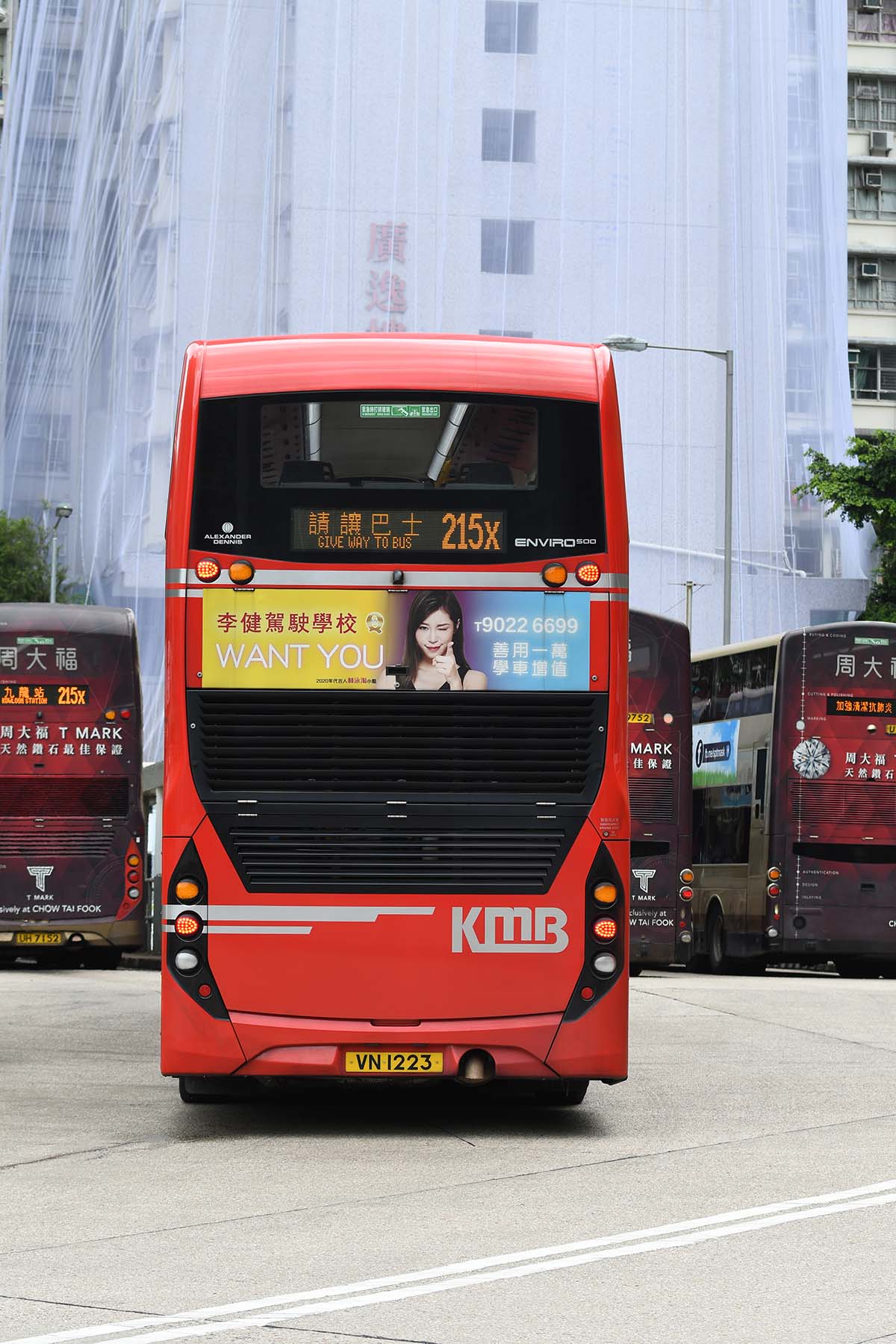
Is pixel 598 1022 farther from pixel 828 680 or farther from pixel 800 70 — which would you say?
pixel 800 70

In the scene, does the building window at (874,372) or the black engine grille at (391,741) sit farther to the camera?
the building window at (874,372)

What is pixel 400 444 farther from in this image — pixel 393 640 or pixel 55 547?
pixel 55 547

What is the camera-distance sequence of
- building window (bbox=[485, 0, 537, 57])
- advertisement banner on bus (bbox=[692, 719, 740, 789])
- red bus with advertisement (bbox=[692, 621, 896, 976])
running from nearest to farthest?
red bus with advertisement (bbox=[692, 621, 896, 976]) < advertisement banner on bus (bbox=[692, 719, 740, 789]) < building window (bbox=[485, 0, 537, 57])

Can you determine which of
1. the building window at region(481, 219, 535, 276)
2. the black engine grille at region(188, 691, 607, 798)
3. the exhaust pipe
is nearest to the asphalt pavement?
the exhaust pipe

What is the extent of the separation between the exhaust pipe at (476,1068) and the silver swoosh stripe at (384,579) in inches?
91.9

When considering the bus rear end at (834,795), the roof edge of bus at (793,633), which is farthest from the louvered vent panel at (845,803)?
the roof edge of bus at (793,633)

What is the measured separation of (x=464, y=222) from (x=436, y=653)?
40.5m

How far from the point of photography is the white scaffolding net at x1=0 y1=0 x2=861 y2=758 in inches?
1885

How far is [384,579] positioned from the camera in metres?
10.7

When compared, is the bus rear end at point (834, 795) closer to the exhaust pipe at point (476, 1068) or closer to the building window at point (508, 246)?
the exhaust pipe at point (476, 1068)

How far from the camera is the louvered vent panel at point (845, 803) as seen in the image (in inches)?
977

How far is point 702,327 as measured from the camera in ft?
166

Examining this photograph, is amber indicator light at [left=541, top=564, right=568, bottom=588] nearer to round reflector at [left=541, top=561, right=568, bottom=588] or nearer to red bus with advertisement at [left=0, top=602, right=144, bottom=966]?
round reflector at [left=541, top=561, right=568, bottom=588]

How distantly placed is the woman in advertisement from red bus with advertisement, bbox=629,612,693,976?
46.2 feet
